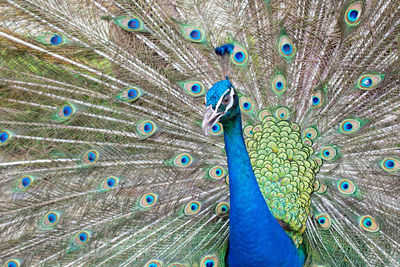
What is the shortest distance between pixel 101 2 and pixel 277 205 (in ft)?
3.97

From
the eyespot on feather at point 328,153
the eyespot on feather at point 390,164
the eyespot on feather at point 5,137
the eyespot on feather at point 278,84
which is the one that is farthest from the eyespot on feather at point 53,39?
the eyespot on feather at point 390,164

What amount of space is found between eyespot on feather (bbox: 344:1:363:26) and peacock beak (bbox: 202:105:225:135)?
896mm

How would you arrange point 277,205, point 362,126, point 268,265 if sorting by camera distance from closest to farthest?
point 268,265 → point 277,205 → point 362,126

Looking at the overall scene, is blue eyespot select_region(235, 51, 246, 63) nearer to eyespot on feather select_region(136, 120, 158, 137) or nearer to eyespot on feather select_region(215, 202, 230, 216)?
eyespot on feather select_region(136, 120, 158, 137)

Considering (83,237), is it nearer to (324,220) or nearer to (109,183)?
(109,183)

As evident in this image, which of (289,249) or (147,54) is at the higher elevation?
(147,54)

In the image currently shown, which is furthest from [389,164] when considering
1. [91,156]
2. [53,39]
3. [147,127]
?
[53,39]

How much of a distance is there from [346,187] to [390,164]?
219 mm

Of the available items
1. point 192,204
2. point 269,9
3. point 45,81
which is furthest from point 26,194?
point 269,9

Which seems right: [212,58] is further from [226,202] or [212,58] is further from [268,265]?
[268,265]

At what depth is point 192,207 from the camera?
1.96 m

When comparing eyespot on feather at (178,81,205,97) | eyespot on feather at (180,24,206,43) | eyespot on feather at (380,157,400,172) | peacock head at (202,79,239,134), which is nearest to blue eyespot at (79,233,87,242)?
eyespot on feather at (178,81,205,97)

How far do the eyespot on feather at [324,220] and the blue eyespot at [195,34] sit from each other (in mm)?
1028

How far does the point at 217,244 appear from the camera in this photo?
1.96m
